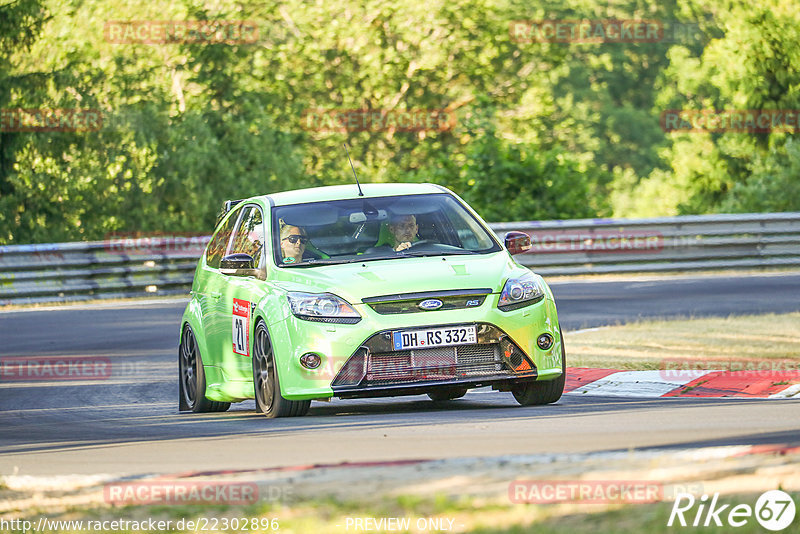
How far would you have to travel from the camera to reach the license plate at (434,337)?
919 cm

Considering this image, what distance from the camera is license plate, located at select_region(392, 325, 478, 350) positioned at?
9188 mm

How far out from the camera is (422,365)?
362 inches

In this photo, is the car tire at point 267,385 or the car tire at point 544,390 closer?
the car tire at point 267,385

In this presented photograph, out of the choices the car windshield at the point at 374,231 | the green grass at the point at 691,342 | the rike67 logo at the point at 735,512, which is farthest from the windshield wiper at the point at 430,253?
the rike67 logo at the point at 735,512

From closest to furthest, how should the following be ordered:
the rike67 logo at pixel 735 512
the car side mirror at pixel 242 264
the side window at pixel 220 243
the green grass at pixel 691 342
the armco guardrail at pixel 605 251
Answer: the rike67 logo at pixel 735 512 < the car side mirror at pixel 242 264 < the side window at pixel 220 243 < the green grass at pixel 691 342 < the armco guardrail at pixel 605 251

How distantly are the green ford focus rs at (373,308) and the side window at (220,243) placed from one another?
51 cm

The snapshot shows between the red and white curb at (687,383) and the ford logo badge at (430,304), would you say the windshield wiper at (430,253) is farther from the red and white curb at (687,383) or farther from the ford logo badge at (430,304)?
the red and white curb at (687,383)

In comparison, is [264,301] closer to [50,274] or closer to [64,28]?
[50,274]

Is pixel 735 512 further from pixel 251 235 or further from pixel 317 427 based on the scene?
pixel 251 235

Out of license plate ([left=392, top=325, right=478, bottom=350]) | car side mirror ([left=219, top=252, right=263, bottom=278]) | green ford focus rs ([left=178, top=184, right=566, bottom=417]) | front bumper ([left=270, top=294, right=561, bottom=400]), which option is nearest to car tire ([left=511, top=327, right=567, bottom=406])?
green ford focus rs ([left=178, top=184, right=566, bottom=417])

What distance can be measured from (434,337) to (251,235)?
217 cm

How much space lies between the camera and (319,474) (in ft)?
20.6

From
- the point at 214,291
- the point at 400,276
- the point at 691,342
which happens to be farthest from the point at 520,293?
the point at 691,342

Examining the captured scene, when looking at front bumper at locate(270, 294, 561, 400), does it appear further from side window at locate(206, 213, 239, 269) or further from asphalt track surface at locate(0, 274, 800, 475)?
side window at locate(206, 213, 239, 269)
